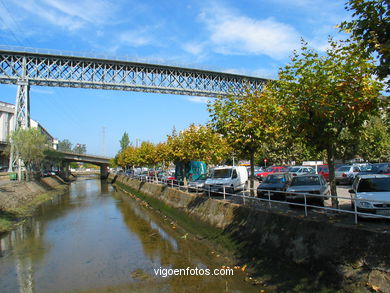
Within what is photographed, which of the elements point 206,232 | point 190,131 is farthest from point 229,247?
point 190,131

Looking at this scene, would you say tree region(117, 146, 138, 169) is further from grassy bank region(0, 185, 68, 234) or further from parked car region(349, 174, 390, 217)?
parked car region(349, 174, 390, 217)

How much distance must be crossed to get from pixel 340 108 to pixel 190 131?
16.5 meters

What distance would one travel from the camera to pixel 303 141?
36.9ft

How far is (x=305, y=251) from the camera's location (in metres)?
8.72

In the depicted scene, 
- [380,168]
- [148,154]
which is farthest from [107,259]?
[148,154]

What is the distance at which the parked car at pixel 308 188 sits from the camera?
1366 centimetres

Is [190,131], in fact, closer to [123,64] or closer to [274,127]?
[274,127]

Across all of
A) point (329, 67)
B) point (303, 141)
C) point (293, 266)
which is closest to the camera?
point (293, 266)

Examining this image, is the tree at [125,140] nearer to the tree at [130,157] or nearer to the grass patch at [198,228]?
the tree at [130,157]
